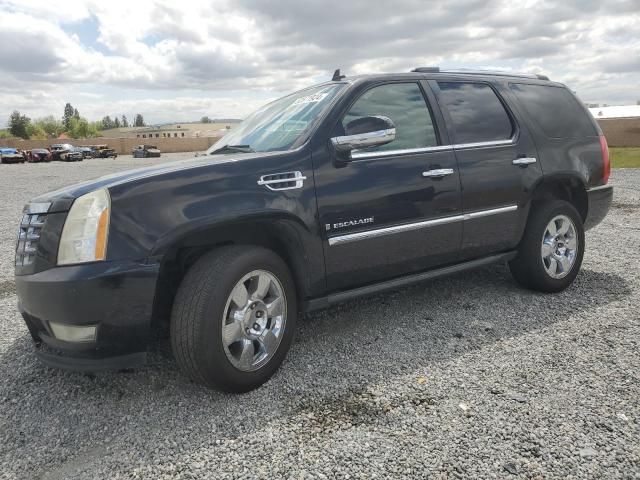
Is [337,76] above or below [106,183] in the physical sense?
above

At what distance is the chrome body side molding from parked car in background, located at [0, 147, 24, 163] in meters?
46.4

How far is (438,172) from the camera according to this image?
3596 millimetres

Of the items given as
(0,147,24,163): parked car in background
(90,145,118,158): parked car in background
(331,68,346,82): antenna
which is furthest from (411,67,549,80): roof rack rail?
(90,145,118,158): parked car in background

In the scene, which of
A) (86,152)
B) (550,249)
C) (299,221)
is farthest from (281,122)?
(86,152)

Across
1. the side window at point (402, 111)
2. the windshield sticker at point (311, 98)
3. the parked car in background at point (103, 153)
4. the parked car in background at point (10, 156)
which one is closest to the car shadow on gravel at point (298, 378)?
the side window at point (402, 111)

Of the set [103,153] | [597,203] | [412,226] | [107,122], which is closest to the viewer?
[412,226]

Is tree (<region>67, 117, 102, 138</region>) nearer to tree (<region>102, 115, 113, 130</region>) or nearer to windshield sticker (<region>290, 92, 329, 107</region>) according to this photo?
tree (<region>102, 115, 113, 130</region>)

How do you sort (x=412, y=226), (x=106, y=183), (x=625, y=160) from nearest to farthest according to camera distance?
(x=106, y=183), (x=412, y=226), (x=625, y=160)

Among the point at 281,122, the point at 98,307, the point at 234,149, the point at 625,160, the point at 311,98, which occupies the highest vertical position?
the point at 311,98

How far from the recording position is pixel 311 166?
308 centimetres

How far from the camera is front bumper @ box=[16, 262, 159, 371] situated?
8.09 feet

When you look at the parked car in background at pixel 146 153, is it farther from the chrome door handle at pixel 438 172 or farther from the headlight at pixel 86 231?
the headlight at pixel 86 231

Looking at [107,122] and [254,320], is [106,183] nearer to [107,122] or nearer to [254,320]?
[254,320]

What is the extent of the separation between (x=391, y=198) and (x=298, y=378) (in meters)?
1.31
